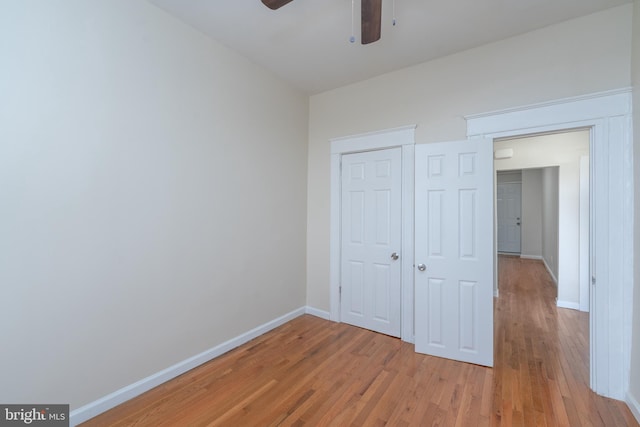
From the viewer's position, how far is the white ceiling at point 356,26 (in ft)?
6.97

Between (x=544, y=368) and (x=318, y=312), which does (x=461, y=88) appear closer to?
(x=544, y=368)

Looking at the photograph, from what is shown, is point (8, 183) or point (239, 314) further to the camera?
point (239, 314)

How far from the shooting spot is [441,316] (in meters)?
2.67

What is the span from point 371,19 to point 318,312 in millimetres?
3291

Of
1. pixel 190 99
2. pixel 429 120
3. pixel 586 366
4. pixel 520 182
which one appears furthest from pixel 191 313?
pixel 520 182

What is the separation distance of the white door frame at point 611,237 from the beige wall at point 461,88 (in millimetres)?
251

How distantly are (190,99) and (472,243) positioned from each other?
2.93m

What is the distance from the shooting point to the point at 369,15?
1.62m

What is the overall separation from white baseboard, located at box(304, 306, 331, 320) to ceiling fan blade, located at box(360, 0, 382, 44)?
3111 mm

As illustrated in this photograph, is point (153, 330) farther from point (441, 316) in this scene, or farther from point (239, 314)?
point (441, 316)

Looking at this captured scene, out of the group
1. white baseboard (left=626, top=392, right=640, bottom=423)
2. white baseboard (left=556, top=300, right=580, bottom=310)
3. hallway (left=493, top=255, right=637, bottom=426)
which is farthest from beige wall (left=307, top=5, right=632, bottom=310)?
white baseboard (left=556, top=300, right=580, bottom=310)

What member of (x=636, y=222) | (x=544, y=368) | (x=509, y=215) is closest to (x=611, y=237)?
(x=636, y=222)

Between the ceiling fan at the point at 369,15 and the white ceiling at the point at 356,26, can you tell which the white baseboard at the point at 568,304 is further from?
the ceiling fan at the point at 369,15

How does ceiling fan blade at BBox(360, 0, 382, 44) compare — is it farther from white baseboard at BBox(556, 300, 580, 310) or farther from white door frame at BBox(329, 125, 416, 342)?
white baseboard at BBox(556, 300, 580, 310)
